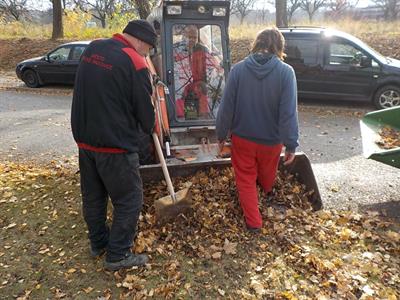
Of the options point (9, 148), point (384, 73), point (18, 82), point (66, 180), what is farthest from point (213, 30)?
point (18, 82)

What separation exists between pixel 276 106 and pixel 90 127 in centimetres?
176

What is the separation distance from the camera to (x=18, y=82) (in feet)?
51.5

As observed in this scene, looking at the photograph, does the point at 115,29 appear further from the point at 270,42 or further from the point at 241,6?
the point at 241,6

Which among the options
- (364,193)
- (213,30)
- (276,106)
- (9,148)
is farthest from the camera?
(9,148)

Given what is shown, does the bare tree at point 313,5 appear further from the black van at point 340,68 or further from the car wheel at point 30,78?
the black van at point 340,68

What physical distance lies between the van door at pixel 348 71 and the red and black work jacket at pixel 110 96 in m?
8.05

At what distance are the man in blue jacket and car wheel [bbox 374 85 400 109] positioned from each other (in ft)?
22.9

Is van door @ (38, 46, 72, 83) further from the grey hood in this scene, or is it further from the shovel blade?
the grey hood

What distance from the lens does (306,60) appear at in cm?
1026

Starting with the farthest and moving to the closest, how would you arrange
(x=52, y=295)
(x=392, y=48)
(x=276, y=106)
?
(x=392, y=48)
(x=276, y=106)
(x=52, y=295)

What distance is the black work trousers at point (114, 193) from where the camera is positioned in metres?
3.25

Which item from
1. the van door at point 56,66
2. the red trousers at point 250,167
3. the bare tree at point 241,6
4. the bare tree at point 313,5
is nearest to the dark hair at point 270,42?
the red trousers at point 250,167

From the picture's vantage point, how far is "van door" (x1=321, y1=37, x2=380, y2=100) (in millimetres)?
9703

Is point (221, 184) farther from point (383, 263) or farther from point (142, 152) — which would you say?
point (383, 263)
